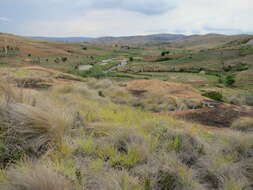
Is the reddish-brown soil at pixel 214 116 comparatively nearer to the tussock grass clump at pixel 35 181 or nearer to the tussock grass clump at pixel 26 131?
the tussock grass clump at pixel 26 131

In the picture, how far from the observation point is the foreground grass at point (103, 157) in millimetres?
2543

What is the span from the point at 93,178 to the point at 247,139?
350cm

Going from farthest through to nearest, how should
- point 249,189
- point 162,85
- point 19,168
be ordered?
point 162,85, point 249,189, point 19,168

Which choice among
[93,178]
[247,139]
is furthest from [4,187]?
[247,139]

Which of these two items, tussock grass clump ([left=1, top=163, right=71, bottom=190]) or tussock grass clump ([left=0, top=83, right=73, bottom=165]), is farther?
tussock grass clump ([left=0, top=83, right=73, bottom=165])

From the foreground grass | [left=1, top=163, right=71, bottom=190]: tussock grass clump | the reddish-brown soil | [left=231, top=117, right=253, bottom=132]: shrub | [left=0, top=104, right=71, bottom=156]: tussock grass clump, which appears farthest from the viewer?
the reddish-brown soil

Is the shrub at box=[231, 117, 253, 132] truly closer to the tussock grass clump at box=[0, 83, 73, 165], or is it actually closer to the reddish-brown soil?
the reddish-brown soil

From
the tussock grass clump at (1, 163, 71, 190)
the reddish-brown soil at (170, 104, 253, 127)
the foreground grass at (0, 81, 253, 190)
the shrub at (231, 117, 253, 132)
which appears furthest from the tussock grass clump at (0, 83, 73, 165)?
the shrub at (231, 117, 253, 132)

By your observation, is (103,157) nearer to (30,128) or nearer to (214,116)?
(30,128)

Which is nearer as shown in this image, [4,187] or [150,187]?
[4,187]

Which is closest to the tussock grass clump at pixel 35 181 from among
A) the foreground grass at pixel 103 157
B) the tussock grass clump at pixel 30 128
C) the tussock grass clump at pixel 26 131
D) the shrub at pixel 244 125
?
the foreground grass at pixel 103 157

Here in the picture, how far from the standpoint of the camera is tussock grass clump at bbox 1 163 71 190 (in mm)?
2206

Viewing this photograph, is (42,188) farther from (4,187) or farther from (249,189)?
(249,189)

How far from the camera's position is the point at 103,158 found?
326 centimetres
